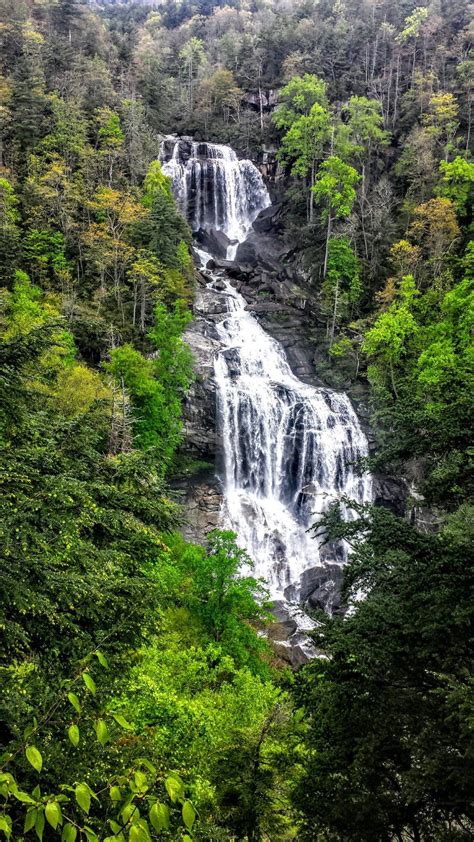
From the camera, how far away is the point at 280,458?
26766 mm

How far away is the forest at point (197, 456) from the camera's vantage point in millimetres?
4688

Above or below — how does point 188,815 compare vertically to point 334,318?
above

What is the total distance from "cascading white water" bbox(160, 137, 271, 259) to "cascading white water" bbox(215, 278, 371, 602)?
725 inches

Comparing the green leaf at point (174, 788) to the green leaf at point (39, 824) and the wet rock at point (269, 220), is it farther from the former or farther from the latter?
the wet rock at point (269, 220)

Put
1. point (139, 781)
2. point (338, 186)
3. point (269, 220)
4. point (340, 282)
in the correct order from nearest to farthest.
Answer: point (139, 781), point (340, 282), point (338, 186), point (269, 220)

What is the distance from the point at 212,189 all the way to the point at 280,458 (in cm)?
2768

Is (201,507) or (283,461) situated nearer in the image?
(201,507)

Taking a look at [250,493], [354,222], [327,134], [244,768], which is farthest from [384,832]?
[327,134]

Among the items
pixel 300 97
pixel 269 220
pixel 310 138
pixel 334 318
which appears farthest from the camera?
pixel 300 97

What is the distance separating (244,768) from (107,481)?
4.94 metres

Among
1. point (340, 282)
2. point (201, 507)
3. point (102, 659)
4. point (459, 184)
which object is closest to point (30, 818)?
point (102, 659)

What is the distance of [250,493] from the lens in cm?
2648

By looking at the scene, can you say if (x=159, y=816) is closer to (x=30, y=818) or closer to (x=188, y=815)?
(x=188, y=815)

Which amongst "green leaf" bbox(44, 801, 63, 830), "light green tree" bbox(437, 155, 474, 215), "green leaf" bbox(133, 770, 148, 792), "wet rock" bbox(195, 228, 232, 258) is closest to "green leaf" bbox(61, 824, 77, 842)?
"green leaf" bbox(44, 801, 63, 830)
